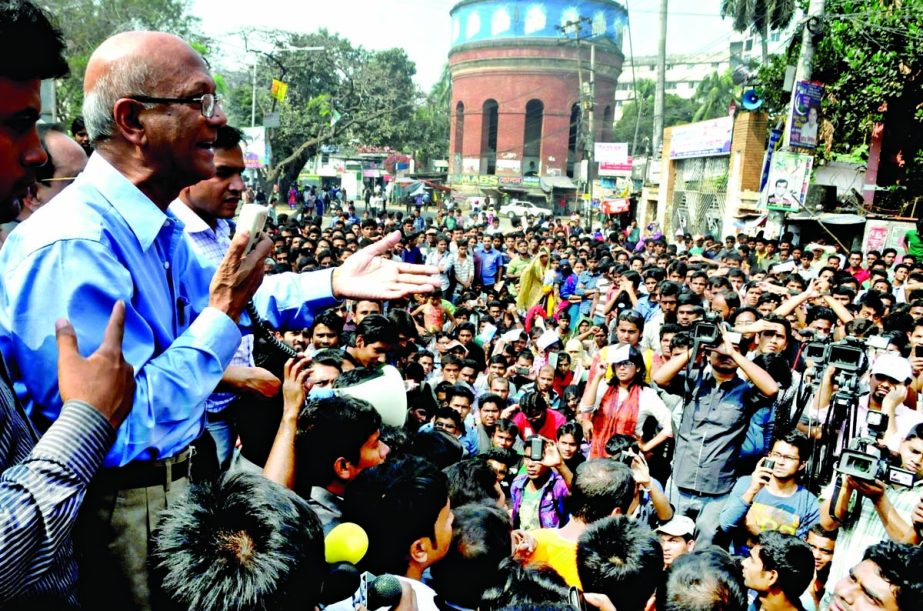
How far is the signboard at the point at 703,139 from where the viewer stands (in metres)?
19.5

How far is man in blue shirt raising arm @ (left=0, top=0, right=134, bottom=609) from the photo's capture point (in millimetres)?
1103

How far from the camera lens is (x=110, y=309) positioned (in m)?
1.39

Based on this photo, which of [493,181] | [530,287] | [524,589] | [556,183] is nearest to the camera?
[524,589]

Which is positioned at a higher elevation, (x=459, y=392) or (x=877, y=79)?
(x=877, y=79)

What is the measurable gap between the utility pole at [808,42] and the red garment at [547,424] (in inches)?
338

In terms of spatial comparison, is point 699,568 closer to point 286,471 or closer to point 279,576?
point 286,471

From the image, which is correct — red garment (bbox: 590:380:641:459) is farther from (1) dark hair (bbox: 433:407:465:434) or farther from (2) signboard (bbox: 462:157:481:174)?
(2) signboard (bbox: 462:157:481:174)

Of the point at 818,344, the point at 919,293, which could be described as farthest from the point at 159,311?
the point at 919,293

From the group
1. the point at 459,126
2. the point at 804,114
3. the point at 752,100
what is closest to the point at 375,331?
the point at 804,114

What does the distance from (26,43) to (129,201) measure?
1.18ft

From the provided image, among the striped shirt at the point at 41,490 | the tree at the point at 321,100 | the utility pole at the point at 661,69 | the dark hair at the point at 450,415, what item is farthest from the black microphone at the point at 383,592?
the tree at the point at 321,100

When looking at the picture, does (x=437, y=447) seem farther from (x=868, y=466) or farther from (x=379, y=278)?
(x=868, y=466)

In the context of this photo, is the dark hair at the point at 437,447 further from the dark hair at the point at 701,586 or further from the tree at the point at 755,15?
the tree at the point at 755,15

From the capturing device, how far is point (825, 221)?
15219 millimetres
